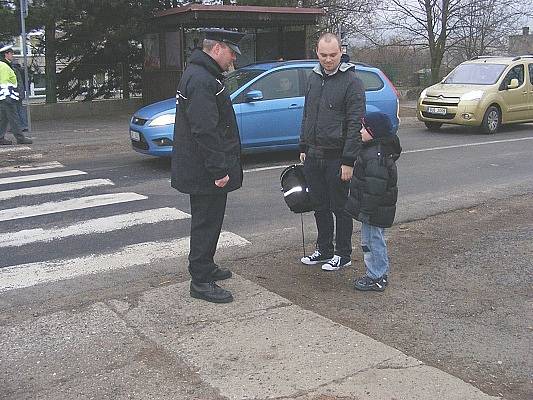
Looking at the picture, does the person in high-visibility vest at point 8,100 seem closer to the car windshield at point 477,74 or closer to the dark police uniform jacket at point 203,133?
the dark police uniform jacket at point 203,133

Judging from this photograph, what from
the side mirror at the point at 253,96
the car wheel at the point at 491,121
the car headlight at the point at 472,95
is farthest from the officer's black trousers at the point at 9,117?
the car wheel at the point at 491,121

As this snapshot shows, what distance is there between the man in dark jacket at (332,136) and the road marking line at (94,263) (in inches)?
49.3

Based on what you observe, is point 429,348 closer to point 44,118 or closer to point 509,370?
point 509,370

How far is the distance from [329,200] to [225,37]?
1.68m

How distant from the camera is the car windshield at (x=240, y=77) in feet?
35.8

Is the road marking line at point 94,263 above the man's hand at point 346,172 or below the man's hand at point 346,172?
below

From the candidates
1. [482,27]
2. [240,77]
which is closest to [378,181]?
[240,77]

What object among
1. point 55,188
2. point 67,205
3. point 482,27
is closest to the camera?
point 67,205

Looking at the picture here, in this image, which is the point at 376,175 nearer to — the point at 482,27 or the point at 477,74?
the point at 477,74

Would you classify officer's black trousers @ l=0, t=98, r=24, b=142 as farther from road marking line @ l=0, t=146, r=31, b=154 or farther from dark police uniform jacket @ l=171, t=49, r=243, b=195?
dark police uniform jacket @ l=171, t=49, r=243, b=195

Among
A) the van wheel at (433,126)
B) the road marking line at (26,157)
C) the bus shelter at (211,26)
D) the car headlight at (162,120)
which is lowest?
the road marking line at (26,157)

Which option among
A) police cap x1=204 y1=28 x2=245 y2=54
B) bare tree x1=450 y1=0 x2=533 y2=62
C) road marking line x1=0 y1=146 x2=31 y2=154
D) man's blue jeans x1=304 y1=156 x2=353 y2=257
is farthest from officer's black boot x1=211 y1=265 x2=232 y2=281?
bare tree x1=450 y1=0 x2=533 y2=62

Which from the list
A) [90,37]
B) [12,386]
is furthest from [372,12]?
[12,386]

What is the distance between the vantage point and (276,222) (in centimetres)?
731
